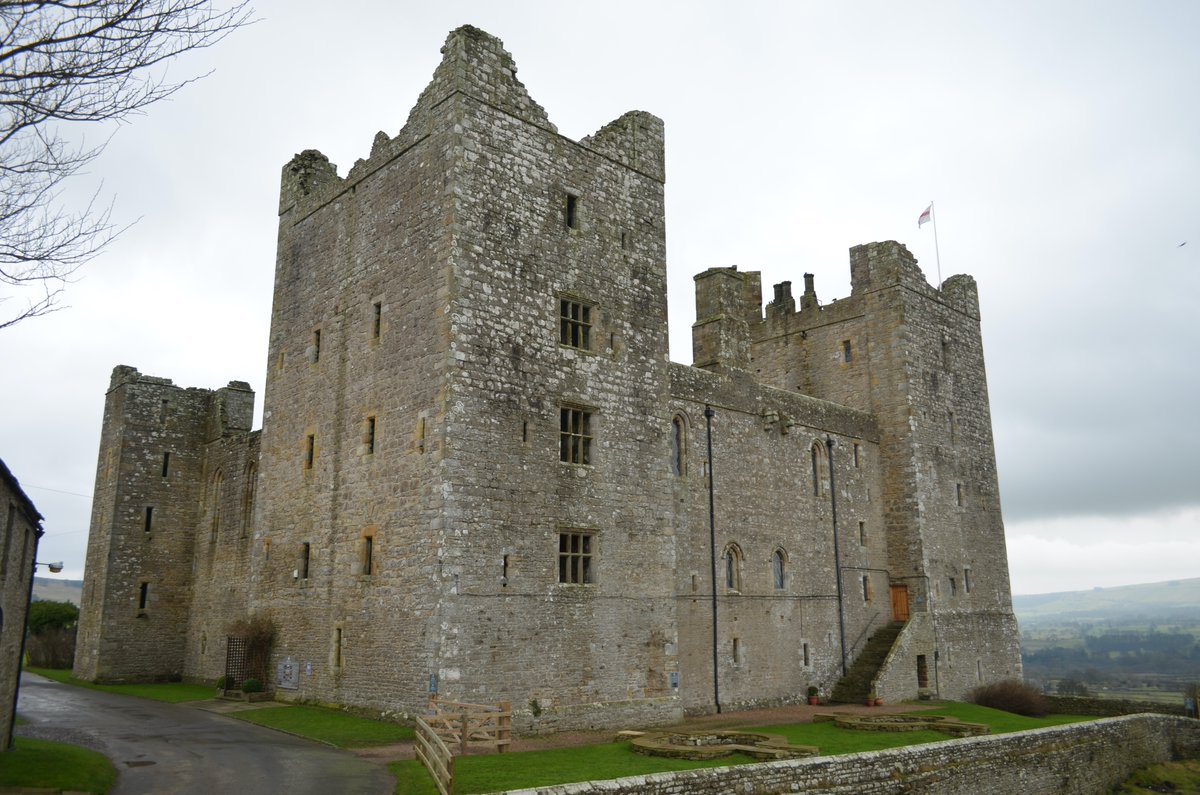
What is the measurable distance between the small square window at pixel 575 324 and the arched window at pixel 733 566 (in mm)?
8313

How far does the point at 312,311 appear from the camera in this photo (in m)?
24.8

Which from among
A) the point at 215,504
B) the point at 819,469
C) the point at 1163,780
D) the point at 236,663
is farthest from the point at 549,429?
the point at 1163,780

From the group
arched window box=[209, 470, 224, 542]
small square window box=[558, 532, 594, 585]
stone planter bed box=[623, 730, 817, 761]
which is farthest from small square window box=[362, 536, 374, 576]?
arched window box=[209, 470, 224, 542]

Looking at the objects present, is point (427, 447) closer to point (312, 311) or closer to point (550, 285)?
point (550, 285)

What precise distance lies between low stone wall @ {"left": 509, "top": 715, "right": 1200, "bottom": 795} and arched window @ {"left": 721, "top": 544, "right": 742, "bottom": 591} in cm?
772

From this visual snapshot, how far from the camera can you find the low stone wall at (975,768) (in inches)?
598

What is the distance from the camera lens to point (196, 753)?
1634 centimetres

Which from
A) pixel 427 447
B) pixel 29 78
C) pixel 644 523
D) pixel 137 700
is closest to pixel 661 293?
pixel 644 523

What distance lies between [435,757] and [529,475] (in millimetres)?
7512

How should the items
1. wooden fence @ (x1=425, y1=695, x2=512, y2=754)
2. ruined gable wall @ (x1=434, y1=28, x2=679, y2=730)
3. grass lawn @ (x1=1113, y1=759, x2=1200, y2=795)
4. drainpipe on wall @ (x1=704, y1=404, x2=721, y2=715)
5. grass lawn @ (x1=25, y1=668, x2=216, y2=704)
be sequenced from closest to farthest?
1. wooden fence @ (x1=425, y1=695, x2=512, y2=754)
2. ruined gable wall @ (x1=434, y1=28, x2=679, y2=730)
3. drainpipe on wall @ (x1=704, y1=404, x2=721, y2=715)
4. grass lawn @ (x1=25, y1=668, x2=216, y2=704)
5. grass lawn @ (x1=1113, y1=759, x2=1200, y2=795)

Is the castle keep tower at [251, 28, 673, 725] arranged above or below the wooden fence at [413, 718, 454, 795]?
above

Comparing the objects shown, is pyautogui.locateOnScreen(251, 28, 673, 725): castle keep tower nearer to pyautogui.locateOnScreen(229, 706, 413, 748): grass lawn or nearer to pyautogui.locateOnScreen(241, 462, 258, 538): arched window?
pyautogui.locateOnScreen(229, 706, 413, 748): grass lawn

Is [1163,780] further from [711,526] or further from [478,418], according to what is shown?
[478,418]

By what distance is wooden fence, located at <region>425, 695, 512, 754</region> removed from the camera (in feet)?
53.4
